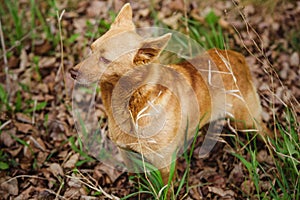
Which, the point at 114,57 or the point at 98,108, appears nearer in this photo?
the point at 114,57

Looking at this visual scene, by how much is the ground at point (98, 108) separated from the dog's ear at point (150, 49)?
2.12ft

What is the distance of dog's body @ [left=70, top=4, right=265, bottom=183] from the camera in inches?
118

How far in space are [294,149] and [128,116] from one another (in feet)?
4.31

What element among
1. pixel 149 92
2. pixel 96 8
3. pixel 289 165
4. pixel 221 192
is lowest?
pixel 221 192

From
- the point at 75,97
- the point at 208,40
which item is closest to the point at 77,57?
the point at 75,97

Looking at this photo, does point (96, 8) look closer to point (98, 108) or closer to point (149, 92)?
point (98, 108)

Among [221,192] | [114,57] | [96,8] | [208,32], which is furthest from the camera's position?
[96,8]

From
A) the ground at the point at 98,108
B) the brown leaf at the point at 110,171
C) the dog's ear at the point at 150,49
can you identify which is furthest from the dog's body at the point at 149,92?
the brown leaf at the point at 110,171

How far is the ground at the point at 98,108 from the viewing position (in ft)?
12.0

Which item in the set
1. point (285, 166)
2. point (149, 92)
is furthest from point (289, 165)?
point (149, 92)

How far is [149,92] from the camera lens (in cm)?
313

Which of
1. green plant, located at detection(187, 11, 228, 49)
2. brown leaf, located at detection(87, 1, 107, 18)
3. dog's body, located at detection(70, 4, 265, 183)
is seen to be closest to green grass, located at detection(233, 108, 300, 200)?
dog's body, located at detection(70, 4, 265, 183)

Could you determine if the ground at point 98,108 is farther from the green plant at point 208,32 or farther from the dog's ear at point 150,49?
the dog's ear at point 150,49

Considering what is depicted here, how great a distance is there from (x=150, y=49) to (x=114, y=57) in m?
0.29
